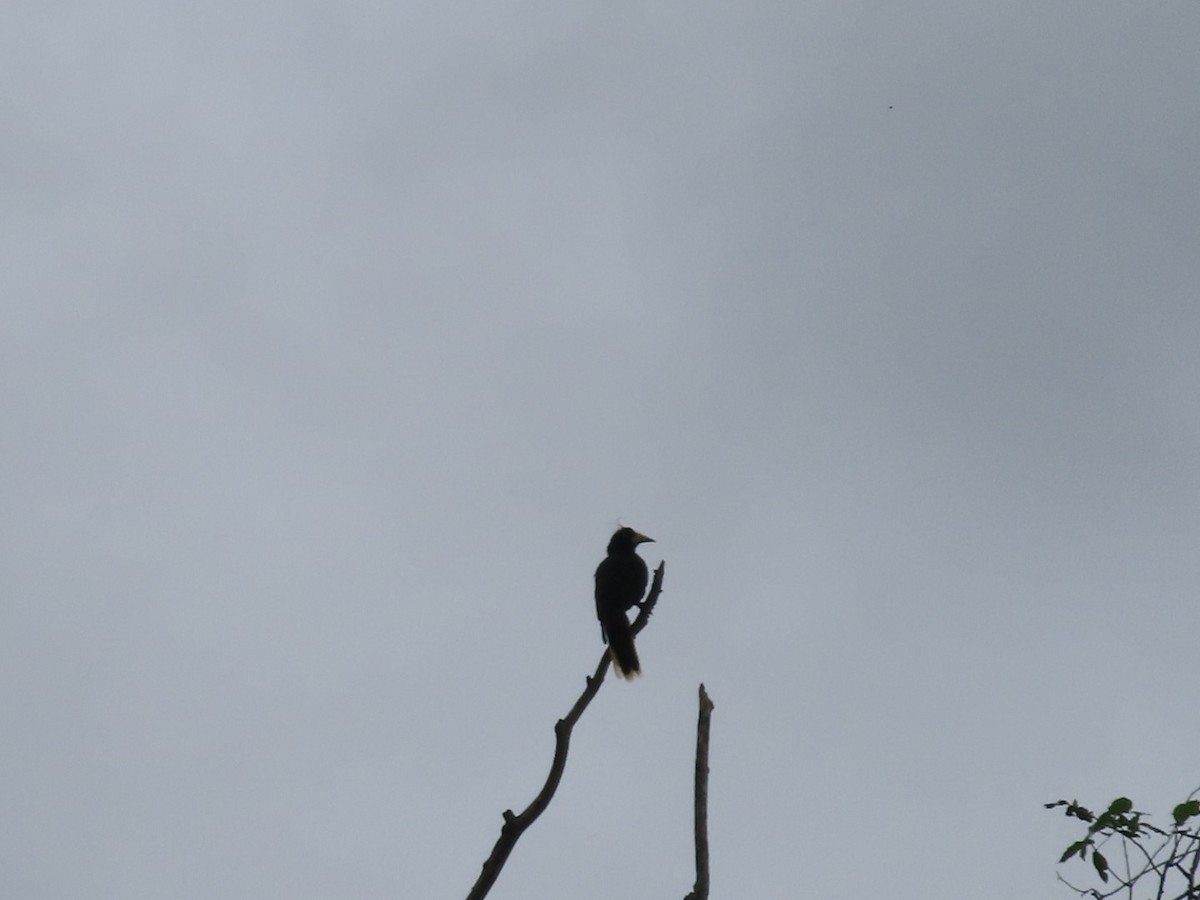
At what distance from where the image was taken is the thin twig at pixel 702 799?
15.3 feet

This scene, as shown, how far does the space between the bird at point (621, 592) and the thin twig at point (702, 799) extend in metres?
4.49

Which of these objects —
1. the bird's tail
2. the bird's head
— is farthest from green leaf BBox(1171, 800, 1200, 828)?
the bird's head

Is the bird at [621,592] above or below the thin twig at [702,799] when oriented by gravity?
above

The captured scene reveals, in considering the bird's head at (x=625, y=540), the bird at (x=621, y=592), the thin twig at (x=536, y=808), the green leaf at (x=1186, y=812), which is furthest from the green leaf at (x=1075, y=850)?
the bird's head at (x=625, y=540)

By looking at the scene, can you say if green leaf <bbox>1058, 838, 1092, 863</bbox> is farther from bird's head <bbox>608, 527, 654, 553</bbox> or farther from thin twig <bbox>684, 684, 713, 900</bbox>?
bird's head <bbox>608, 527, 654, 553</bbox>

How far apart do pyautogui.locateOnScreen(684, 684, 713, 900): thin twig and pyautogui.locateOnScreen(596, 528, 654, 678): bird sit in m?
4.49

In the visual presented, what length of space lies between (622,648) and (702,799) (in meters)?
5.68

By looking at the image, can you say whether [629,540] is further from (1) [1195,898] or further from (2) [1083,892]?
(1) [1195,898]

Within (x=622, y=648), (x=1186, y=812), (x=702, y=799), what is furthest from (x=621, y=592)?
(x=1186, y=812)

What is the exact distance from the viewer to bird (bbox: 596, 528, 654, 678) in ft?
34.9

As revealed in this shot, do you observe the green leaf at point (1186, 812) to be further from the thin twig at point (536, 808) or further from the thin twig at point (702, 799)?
the thin twig at point (536, 808)

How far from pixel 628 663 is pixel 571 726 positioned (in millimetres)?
5242

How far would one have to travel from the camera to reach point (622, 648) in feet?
35.1

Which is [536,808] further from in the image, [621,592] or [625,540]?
[625,540]
